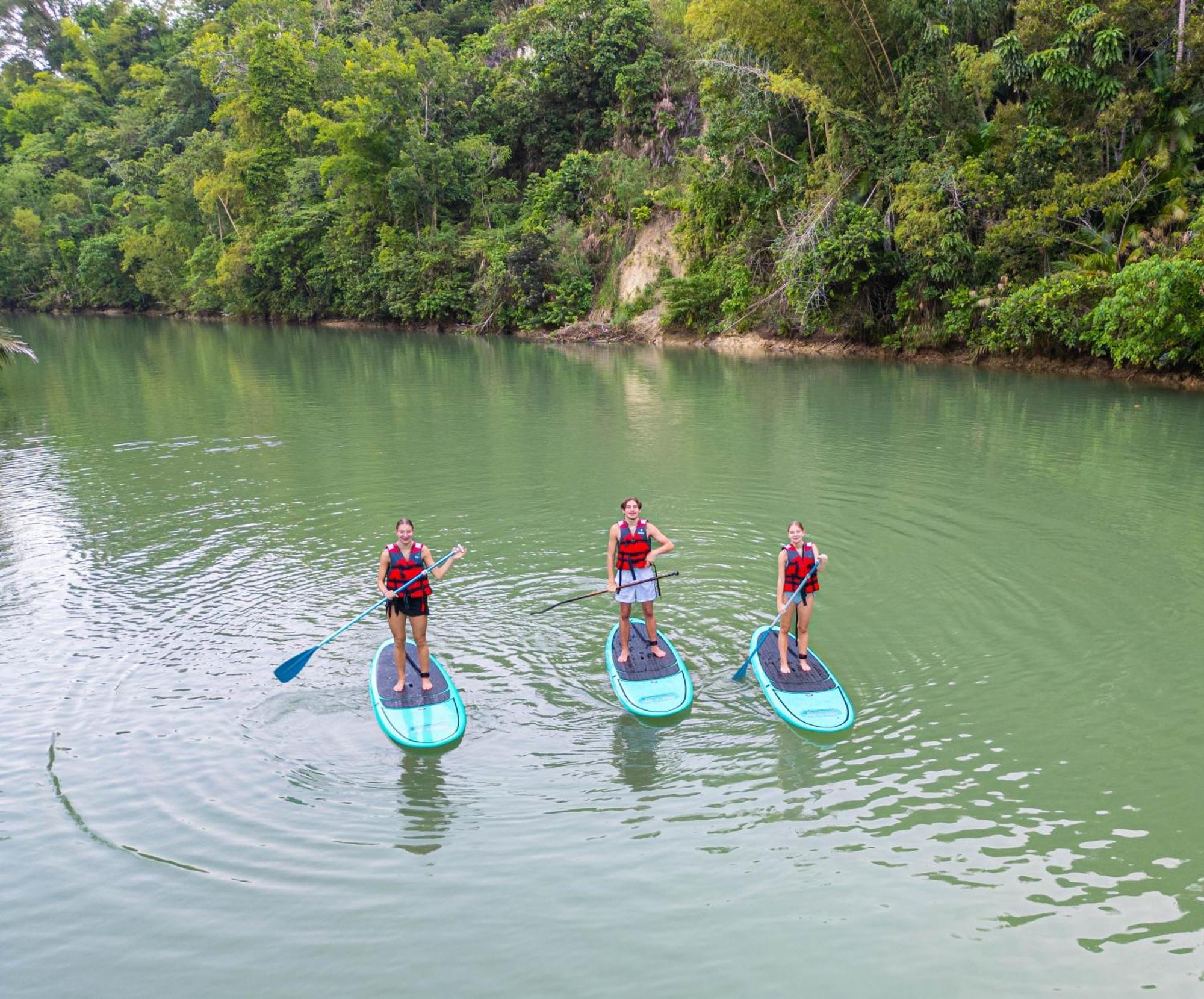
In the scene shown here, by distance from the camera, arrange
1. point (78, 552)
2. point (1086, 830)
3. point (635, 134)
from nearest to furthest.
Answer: point (1086, 830)
point (78, 552)
point (635, 134)

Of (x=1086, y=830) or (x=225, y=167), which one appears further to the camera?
(x=225, y=167)

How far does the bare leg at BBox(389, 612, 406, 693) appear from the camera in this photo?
302 inches

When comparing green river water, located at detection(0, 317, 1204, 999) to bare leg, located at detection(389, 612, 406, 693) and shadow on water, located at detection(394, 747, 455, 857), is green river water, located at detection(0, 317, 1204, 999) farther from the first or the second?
bare leg, located at detection(389, 612, 406, 693)

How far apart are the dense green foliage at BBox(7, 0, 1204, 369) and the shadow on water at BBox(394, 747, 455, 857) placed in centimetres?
1839

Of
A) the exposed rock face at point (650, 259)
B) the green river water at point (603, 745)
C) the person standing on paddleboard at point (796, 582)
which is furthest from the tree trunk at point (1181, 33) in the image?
the person standing on paddleboard at point (796, 582)

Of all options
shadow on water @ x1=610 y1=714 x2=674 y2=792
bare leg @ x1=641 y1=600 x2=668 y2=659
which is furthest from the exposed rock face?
shadow on water @ x1=610 y1=714 x2=674 y2=792

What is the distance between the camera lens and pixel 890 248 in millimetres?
26578

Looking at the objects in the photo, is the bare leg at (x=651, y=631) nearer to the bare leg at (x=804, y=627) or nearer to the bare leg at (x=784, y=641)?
the bare leg at (x=784, y=641)

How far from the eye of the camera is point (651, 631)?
8.36 meters

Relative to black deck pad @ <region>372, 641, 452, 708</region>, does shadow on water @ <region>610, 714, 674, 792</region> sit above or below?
below

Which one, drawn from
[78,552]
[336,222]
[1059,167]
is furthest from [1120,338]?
[336,222]

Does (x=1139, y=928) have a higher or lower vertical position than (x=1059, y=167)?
lower

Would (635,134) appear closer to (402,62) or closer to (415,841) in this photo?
(402,62)

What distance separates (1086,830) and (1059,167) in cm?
2217
